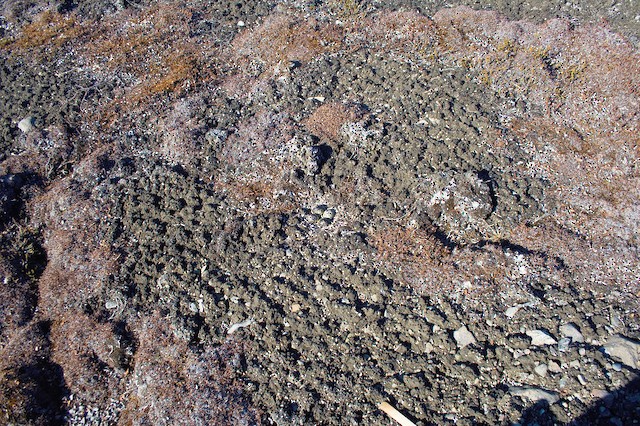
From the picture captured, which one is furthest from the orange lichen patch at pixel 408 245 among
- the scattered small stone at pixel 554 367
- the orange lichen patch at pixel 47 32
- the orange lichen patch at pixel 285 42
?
the orange lichen patch at pixel 47 32

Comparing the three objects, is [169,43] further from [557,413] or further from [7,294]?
[557,413]

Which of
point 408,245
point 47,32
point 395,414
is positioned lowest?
point 395,414

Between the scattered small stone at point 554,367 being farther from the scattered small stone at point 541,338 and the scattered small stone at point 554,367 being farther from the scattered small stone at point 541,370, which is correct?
the scattered small stone at point 541,338

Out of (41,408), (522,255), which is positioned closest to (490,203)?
(522,255)

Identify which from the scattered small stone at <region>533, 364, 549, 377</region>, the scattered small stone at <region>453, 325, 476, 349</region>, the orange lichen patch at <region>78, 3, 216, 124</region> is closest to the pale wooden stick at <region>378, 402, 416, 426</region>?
the scattered small stone at <region>453, 325, 476, 349</region>

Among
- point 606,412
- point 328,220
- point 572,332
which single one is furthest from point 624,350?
point 328,220

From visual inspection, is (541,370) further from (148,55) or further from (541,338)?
(148,55)
